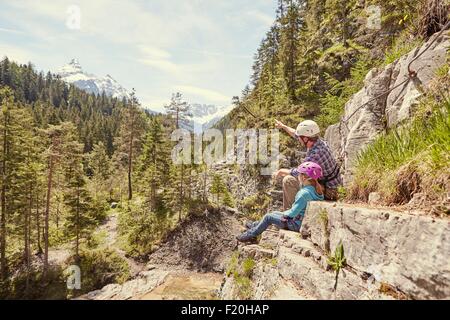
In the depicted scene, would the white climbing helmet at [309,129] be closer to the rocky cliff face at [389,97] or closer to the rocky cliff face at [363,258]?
the rocky cliff face at [389,97]

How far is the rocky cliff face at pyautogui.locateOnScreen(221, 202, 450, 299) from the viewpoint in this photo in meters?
2.32

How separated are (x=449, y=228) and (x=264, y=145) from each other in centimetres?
2283

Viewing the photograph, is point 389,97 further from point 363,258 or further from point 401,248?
point 401,248

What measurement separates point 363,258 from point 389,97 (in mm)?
5992

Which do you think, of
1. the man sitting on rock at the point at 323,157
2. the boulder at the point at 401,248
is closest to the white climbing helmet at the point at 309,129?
the man sitting on rock at the point at 323,157

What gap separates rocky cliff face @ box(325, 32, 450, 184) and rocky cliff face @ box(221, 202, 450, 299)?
113 inches

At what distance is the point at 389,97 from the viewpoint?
757 centimetres

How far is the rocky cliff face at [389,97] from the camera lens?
6.05 meters

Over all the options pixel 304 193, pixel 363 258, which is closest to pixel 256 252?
pixel 304 193

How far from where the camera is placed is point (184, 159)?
3350 cm

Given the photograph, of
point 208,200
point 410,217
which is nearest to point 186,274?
point 208,200

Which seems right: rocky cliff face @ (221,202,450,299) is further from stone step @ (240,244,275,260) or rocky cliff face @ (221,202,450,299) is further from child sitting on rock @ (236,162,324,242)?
stone step @ (240,244,275,260)

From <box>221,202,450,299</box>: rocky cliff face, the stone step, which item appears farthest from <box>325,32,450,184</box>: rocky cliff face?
<box>221,202,450,299</box>: rocky cliff face

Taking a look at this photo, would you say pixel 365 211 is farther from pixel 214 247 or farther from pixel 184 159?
pixel 184 159
